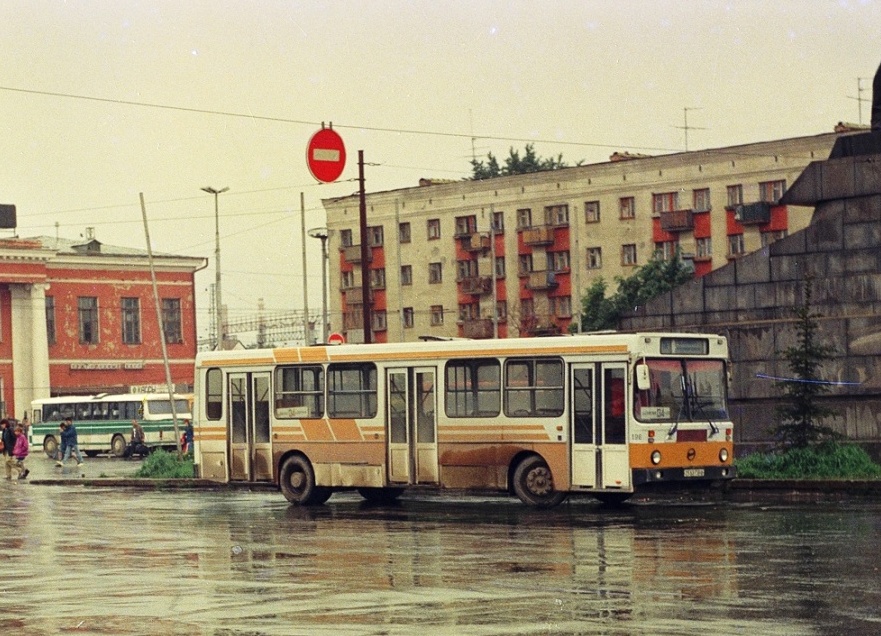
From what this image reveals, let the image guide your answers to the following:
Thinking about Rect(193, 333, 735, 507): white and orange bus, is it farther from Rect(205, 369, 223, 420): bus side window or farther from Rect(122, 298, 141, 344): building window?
Rect(122, 298, 141, 344): building window

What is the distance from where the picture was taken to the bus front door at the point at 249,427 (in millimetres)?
27797

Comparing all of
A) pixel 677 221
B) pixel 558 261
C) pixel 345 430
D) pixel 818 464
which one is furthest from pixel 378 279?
pixel 818 464

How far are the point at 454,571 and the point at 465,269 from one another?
272ft

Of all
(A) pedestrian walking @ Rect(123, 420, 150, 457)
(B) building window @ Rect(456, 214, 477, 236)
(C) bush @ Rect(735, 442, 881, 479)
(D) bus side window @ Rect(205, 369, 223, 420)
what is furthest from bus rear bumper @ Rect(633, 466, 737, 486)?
(B) building window @ Rect(456, 214, 477, 236)

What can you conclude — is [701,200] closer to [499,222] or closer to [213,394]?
[499,222]

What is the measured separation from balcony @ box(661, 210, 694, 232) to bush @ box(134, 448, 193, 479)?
4933cm

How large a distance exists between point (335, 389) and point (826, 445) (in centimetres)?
768

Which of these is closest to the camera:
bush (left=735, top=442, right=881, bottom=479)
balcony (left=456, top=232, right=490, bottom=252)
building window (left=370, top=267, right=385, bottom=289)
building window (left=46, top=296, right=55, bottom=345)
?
bush (left=735, top=442, right=881, bottom=479)

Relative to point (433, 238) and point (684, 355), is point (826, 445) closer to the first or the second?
point (684, 355)

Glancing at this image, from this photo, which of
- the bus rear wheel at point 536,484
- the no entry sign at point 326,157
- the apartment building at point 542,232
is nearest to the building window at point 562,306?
the apartment building at point 542,232

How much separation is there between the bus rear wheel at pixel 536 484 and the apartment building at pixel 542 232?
54.6m

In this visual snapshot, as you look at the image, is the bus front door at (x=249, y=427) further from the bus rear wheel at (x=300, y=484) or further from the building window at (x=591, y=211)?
Result: the building window at (x=591, y=211)

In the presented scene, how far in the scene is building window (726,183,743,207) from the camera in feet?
276

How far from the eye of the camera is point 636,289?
8094 cm
